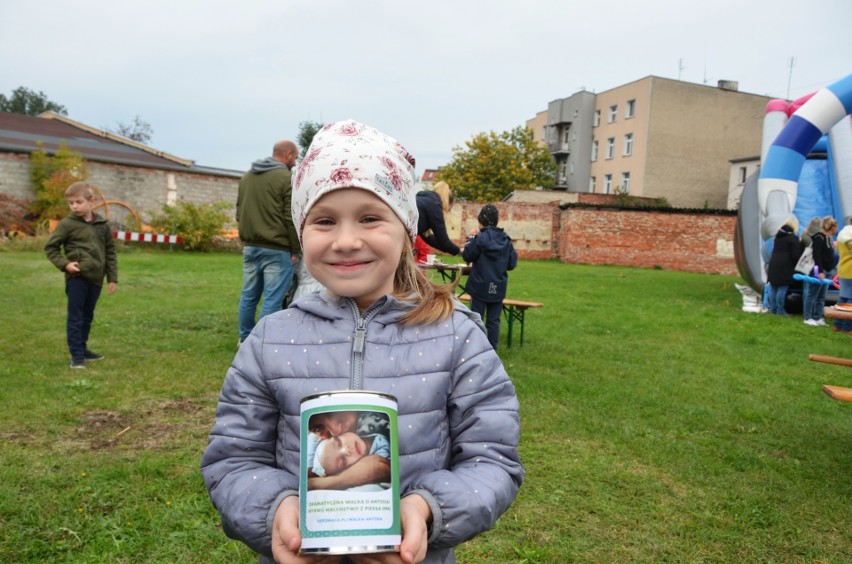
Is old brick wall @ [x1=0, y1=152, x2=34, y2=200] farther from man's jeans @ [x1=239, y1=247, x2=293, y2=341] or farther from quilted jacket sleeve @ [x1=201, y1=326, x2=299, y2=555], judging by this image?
quilted jacket sleeve @ [x1=201, y1=326, x2=299, y2=555]

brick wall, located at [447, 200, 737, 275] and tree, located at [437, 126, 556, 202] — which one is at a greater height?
tree, located at [437, 126, 556, 202]

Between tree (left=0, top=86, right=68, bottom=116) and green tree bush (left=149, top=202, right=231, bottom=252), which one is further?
tree (left=0, top=86, right=68, bottom=116)

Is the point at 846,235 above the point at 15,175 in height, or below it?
below

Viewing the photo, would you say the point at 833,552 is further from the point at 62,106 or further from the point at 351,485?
the point at 62,106

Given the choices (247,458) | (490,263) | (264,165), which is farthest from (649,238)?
(247,458)

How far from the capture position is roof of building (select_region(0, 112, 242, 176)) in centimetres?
2562

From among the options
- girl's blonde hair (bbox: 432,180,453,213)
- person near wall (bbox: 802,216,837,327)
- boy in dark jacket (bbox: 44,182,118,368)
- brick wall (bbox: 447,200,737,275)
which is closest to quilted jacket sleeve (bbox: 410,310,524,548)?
boy in dark jacket (bbox: 44,182,118,368)

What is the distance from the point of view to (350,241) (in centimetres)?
134

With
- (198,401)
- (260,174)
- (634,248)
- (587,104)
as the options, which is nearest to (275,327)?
(198,401)

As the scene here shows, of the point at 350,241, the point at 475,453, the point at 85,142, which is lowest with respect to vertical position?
the point at 475,453

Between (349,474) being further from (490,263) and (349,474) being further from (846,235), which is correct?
(846,235)

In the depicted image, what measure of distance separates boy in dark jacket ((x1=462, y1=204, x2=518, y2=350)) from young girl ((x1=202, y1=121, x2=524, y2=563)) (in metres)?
5.03

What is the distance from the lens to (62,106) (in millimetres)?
67000

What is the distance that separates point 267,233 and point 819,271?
29.9ft
